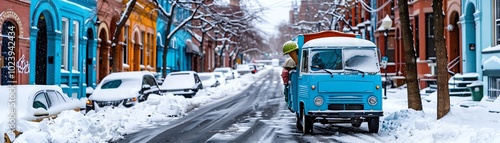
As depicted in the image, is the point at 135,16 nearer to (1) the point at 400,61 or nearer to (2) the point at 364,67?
(1) the point at 400,61

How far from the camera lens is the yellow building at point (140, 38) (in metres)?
35.9

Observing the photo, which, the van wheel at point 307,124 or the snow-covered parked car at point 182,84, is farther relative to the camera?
the snow-covered parked car at point 182,84

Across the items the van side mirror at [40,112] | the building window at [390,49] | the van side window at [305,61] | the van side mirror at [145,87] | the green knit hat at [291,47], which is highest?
the building window at [390,49]

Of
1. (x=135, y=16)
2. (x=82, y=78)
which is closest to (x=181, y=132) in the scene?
(x=82, y=78)

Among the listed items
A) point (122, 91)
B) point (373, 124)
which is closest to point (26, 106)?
point (373, 124)

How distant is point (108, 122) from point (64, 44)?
45.8 ft

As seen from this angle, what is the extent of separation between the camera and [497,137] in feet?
27.4

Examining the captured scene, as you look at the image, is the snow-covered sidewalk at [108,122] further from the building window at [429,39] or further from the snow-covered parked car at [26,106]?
the building window at [429,39]

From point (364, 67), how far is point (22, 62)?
13.9 metres

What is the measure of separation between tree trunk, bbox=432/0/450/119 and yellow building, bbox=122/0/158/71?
942 inches

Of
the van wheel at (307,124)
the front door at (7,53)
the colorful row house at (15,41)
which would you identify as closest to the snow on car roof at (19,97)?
the van wheel at (307,124)

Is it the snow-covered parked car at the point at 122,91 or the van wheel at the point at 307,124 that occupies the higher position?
the snow-covered parked car at the point at 122,91

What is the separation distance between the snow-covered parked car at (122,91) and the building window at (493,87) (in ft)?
41.1

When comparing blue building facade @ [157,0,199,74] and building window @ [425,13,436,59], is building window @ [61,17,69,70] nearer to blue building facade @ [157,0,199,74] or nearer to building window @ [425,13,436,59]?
blue building facade @ [157,0,199,74]
